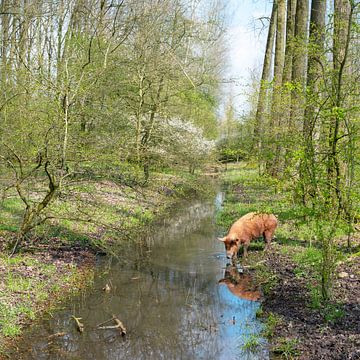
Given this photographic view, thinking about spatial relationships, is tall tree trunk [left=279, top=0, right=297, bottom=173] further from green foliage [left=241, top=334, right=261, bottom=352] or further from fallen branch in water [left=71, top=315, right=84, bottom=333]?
fallen branch in water [left=71, top=315, right=84, bottom=333]

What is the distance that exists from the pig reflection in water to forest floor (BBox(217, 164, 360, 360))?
0.20 meters

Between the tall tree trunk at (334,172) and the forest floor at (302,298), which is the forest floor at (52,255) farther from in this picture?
the tall tree trunk at (334,172)

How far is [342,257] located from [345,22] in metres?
3.93

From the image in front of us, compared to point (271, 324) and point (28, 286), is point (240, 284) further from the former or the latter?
point (28, 286)

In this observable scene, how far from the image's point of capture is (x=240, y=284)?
8898 millimetres

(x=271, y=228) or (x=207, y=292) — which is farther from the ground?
(x=271, y=228)

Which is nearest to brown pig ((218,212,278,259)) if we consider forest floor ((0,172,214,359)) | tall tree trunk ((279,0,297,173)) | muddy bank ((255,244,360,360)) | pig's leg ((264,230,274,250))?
pig's leg ((264,230,274,250))

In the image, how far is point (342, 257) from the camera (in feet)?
21.8

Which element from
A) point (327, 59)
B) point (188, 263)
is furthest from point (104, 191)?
point (327, 59)

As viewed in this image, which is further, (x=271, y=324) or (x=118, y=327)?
(x=118, y=327)

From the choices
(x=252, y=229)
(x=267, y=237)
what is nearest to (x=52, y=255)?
(x=252, y=229)

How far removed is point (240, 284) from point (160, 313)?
78.7 inches

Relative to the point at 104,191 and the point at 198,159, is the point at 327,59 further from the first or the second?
the point at 198,159

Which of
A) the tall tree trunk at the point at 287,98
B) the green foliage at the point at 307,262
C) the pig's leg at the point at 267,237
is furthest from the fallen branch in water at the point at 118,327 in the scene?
the pig's leg at the point at 267,237
